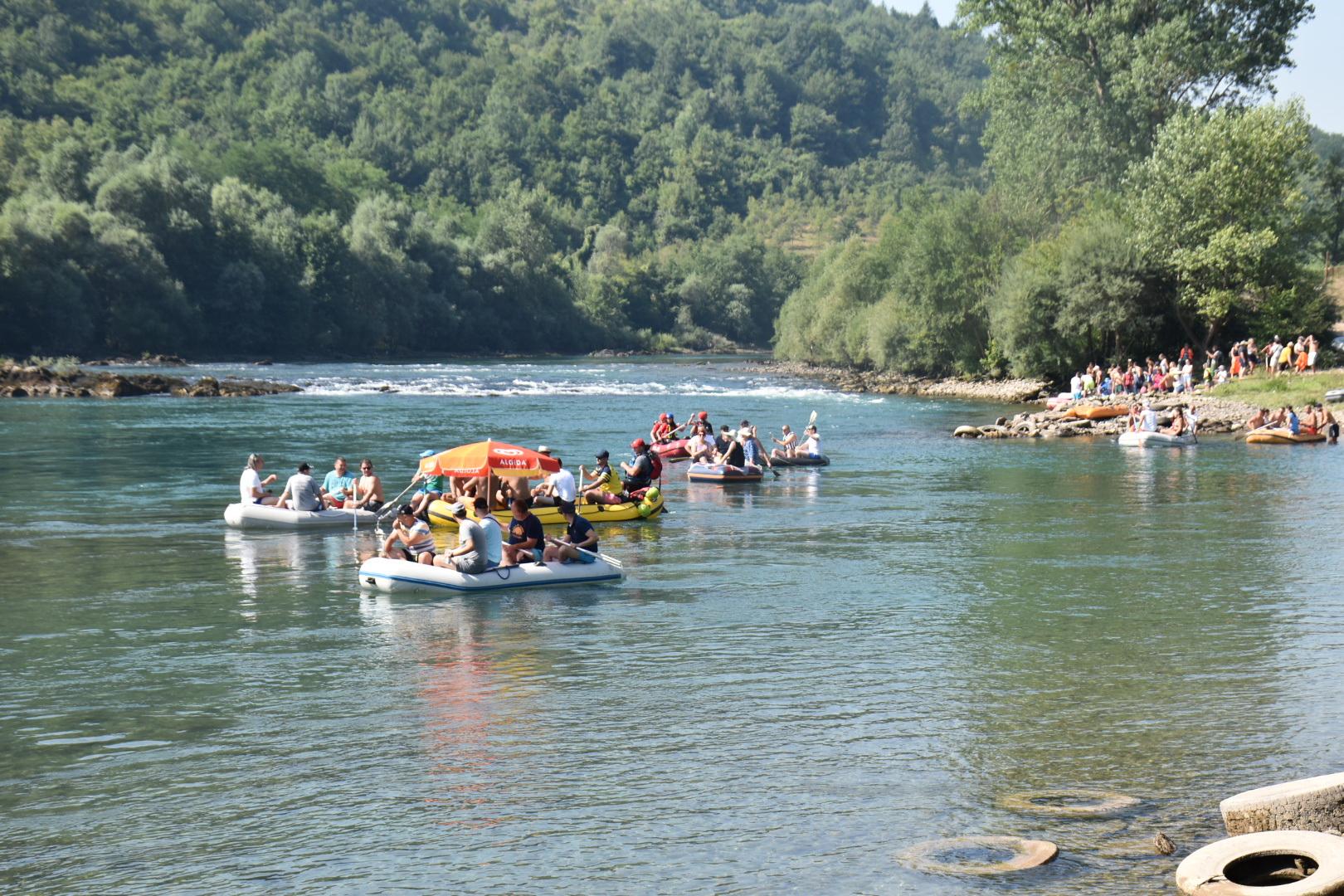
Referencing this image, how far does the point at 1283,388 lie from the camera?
5522 centimetres

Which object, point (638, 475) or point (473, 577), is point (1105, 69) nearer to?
point (638, 475)

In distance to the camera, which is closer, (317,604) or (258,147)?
(317,604)

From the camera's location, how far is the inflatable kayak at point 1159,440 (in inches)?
1809

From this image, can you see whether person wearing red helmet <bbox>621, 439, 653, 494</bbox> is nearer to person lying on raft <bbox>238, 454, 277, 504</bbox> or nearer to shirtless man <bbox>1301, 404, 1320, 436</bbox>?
person lying on raft <bbox>238, 454, 277, 504</bbox>

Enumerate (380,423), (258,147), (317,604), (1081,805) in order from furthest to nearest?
1. (258,147)
2. (380,423)
3. (317,604)
4. (1081,805)

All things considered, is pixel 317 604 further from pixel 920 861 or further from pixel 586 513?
pixel 920 861

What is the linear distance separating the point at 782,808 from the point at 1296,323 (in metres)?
57.2

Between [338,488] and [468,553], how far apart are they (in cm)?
936

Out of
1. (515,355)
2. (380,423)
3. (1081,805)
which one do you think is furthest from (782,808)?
(515,355)

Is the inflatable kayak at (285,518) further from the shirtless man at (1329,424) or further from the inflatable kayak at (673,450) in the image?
the shirtless man at (1329,424)

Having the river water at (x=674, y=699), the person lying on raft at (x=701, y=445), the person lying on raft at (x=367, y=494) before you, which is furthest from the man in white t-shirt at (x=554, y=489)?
the person lying on raft at (x=701, y=445)

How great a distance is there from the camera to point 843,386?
84.2 m

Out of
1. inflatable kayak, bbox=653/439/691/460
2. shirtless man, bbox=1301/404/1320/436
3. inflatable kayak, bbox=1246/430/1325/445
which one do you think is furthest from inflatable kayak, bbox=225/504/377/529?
shirtless man, bbox=1301/404/1320/436

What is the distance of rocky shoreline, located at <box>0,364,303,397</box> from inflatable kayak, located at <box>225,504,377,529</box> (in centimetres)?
4540
